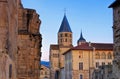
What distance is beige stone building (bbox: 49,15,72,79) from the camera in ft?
355

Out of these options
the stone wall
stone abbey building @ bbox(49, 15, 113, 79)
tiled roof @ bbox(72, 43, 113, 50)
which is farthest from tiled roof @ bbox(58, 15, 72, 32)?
the stone wall

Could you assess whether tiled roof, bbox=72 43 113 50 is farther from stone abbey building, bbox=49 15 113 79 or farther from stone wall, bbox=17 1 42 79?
stone wall, bbox=17 1 42 79

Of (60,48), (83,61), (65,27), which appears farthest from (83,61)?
(65,27)

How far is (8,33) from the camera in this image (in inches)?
225

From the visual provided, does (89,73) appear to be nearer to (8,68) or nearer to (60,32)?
(60,32)

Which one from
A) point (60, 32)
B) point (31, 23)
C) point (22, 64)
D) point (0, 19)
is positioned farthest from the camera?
point (60, 32)

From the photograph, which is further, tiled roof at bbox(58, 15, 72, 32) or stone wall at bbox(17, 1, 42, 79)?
tiled roof at bbox(58, 15, 72, 32)

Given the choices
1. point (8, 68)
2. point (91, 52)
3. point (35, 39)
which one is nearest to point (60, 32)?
point (91, 52)

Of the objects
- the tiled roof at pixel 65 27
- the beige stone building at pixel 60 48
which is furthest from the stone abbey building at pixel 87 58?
the tiled roof at pixel 65 27

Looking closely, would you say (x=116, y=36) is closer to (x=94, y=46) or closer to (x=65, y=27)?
(x=94, y=46)

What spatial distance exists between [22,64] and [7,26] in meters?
7.33

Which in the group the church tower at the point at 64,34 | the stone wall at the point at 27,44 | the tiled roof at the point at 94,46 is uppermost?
the church tower at the point at 64,34

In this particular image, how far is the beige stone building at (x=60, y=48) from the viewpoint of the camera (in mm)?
108281

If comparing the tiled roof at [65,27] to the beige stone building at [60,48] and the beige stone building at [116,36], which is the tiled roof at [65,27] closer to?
the beige stone building at [60,48]
